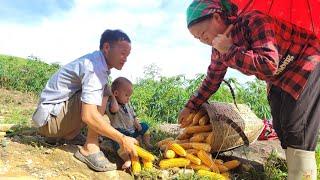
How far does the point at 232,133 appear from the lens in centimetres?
404

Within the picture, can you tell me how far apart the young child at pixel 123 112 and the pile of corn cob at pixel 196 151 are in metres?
0.36

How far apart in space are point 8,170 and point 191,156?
5.08ft

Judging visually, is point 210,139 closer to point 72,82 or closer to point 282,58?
point 282,58

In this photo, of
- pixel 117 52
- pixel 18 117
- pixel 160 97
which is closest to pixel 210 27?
pixel 117 52

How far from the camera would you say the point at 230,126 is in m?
4.01

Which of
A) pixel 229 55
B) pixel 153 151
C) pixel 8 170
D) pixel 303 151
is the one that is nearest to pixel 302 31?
pixel 229 55

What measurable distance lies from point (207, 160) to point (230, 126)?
0.43 m

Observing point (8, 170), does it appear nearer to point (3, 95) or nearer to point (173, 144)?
point (173, 144)

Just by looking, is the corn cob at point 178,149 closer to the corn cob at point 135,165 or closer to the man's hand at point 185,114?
the corn cob at point 135,165

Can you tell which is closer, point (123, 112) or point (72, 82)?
point (72, 82)

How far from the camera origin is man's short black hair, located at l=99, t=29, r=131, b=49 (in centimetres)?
384

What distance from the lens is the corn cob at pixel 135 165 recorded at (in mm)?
3646

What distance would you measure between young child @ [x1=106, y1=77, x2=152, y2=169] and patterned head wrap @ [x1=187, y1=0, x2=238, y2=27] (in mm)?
1102

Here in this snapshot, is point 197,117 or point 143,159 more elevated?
point 197,117
